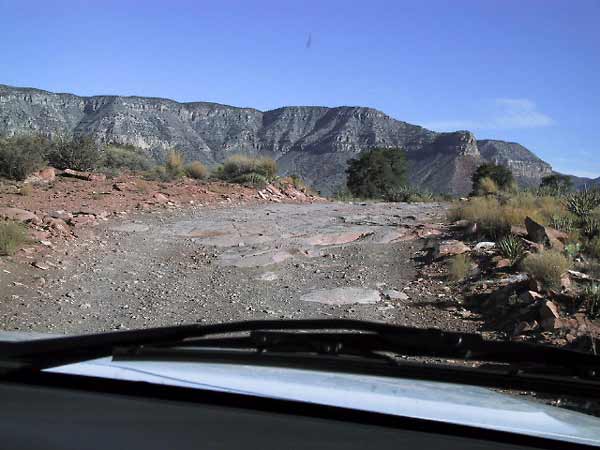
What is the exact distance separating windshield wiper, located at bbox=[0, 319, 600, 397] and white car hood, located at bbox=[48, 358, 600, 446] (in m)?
0.09

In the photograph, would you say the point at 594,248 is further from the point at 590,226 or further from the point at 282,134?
the point at 282,134

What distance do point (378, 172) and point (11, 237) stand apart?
35275 millimetres

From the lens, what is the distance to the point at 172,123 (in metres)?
83.9

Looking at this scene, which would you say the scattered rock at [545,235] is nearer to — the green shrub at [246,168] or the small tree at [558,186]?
the small tree at [558,186]

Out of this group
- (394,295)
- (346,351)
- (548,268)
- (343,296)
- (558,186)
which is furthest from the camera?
(558,186)

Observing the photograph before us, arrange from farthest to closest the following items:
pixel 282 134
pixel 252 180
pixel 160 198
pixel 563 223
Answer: pixel 282 134 → pixel 252 180 → pixel 160 198 → pixel 563 223

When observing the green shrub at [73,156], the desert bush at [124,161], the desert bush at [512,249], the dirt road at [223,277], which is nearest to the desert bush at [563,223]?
the desert bush at [512,249]

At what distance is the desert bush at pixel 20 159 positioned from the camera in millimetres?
19781

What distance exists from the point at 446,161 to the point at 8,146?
59314 millimetres

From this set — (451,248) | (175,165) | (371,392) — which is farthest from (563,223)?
(175,165)

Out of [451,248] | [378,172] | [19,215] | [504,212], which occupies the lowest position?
[19,215]

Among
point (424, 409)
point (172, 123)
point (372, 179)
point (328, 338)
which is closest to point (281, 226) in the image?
point (328, 338)

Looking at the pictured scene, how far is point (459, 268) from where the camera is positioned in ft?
35.4

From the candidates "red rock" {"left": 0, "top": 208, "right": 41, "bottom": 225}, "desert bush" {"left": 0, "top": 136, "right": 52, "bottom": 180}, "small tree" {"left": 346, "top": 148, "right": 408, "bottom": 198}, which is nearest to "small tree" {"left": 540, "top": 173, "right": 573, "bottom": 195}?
"small tree" {"left": 346, "top": 148, "right": 408, "bottom": 198}
